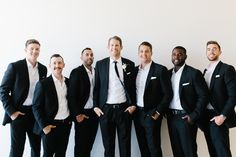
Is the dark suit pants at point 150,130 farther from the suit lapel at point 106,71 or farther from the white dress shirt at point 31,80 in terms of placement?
the white dress shirt at point 31,80

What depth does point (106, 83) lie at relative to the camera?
352 cm

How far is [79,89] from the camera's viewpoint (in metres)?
3.60

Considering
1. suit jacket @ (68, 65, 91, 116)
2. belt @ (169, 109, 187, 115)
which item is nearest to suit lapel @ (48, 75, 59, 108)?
suit jacket @ (68, 65, 91, 116)

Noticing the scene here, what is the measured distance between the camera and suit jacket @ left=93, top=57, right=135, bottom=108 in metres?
3.53

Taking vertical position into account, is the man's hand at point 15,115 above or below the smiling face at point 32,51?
below

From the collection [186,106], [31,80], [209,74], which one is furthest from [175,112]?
[31,80]

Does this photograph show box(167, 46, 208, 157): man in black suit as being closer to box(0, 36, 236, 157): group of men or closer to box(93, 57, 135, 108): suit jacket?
box(0, 36, 236, 157): group of men

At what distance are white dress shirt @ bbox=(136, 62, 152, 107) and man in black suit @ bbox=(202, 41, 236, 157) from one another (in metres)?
0.81

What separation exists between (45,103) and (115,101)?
88 centimetres

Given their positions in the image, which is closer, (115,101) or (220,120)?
(220,120)

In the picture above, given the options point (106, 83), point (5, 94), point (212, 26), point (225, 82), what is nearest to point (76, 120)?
point (106, 83)

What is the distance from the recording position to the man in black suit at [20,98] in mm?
3320

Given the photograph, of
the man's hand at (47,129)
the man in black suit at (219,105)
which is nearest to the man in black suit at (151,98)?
the man in black suit at (219,105)

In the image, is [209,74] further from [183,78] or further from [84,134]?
[84,134]
